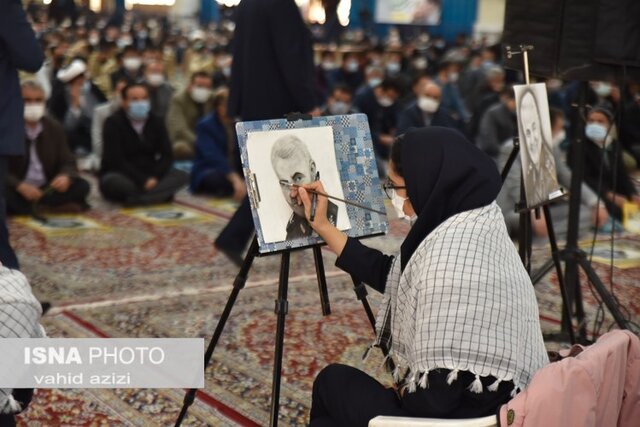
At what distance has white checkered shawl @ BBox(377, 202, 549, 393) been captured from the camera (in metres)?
1.86

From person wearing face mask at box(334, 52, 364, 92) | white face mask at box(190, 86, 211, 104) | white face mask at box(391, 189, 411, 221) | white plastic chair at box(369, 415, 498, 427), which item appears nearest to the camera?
white plastic chair at box(369, 415, 498, 427)

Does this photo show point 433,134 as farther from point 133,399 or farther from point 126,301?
point 126,301

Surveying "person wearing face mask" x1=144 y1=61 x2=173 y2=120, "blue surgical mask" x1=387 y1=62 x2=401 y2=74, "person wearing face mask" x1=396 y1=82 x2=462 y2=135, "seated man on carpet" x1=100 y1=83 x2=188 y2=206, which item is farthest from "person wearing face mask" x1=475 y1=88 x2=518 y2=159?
"blue surgical mask" x1=387 y1=62 x2=401 y2=74

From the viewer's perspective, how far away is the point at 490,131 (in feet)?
23.9

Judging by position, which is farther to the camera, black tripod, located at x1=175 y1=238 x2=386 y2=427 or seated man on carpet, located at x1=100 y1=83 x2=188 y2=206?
seated man on carpet, located at x1=100 y1=83 x2=188 y2=206

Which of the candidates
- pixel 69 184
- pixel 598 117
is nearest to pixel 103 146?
pixel 69 184

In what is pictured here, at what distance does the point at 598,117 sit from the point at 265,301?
2.78 m

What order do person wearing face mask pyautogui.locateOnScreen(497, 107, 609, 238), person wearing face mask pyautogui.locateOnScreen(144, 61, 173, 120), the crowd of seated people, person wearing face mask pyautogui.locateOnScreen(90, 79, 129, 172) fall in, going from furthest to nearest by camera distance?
person wearing face mask pyautogui.locateOnScreen(144, 61, 173, 120)
person wearing face mask pyautogui.locateOnScreen(90, 79, 129, 172)
the crowd of seated people
person wearing face mask pyautogui.locateOnScreen(497, 107, 609, 238)

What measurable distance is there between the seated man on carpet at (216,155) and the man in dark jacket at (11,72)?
321 centimetres

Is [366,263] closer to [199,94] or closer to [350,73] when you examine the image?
[199,94]

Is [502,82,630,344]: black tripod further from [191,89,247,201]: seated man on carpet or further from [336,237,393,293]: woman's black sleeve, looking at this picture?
[191,89,247,201]: seated man on carpet

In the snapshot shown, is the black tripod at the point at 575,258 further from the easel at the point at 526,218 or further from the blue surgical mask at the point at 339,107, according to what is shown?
the blue surgical mask at the point at 339,107

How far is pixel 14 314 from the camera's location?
1905mm

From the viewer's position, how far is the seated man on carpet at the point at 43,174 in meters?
5.87
